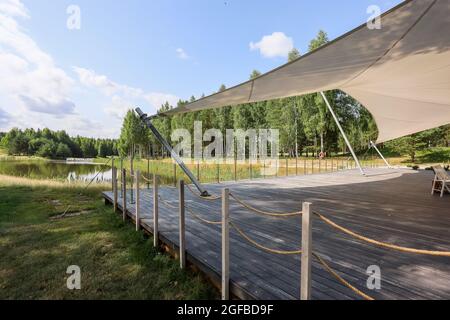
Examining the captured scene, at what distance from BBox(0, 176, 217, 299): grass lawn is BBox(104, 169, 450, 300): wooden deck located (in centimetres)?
29

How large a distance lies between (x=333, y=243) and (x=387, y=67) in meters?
2.59

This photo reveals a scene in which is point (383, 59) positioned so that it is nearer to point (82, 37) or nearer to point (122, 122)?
point (82, 37)

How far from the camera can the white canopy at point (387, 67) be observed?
2.42 meters

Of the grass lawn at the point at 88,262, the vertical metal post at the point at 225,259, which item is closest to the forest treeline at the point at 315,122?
the grass lawn at the point at 88,262

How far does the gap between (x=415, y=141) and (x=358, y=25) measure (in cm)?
2495

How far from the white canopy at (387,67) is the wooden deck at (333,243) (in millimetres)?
2060

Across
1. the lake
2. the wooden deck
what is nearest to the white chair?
the wooden deck

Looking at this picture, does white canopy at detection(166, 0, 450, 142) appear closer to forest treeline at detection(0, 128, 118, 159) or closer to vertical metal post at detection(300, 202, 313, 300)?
vertical metal post at detection(300, 202, 313, 300)

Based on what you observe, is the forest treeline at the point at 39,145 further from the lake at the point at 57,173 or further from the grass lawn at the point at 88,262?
the grass lawn at the point at 88,262

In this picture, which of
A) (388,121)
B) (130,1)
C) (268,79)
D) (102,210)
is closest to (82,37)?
(130,1)

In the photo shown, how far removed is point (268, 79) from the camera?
11.7 feet

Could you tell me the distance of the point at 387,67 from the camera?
3.72 m

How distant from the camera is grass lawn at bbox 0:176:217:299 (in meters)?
2.74
